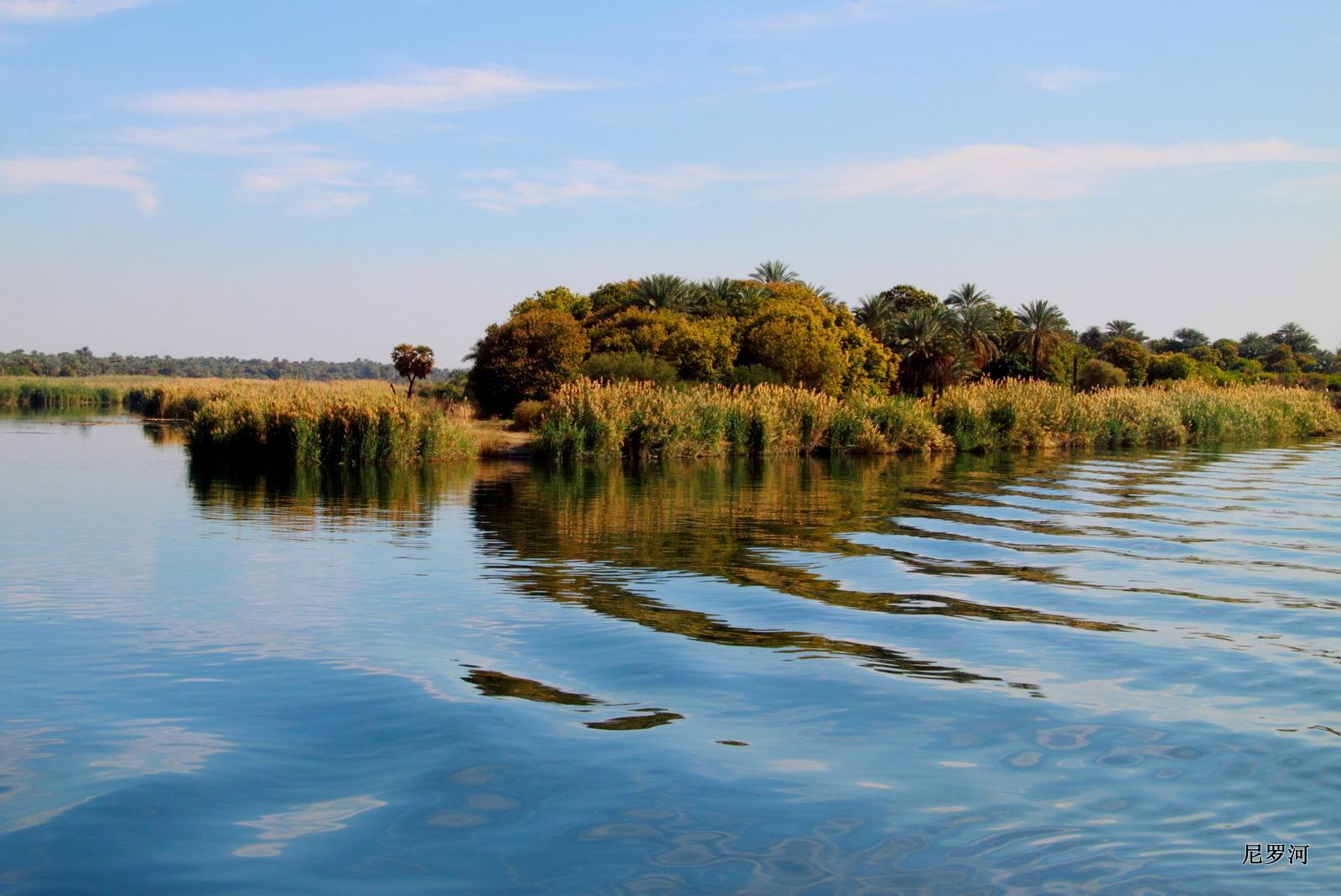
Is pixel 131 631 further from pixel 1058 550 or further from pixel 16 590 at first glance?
pixel 1058 550

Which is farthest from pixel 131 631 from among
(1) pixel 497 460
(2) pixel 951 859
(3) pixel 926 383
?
(3) pixel 926 383

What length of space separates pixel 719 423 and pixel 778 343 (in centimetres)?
1584

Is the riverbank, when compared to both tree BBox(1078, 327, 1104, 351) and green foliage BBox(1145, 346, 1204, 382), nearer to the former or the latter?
green foliage BBox(1145, 346, 1204, 382)

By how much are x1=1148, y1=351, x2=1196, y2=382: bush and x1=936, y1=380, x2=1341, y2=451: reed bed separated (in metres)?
30.6

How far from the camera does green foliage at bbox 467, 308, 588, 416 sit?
47.1m

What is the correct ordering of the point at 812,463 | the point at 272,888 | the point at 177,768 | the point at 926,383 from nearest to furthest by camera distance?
the point at 272,888 < the point at 177,768 < the point at 812,463 < the point at 926,383

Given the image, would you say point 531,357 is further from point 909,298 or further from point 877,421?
point 909,298

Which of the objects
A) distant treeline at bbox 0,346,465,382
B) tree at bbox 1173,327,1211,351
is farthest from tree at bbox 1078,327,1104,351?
distant treeline at bbox 0,346,465,382

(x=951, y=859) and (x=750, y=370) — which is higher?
(x=750, y=370)

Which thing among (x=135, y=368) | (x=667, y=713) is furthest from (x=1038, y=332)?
(x=135, y=368)

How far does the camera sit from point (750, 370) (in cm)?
4838

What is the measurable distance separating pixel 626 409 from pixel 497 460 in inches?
168

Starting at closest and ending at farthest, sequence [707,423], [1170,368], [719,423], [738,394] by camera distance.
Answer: [707,423] < [719,423] < [738,394] < [1170,368]

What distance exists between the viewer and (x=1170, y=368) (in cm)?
8375
